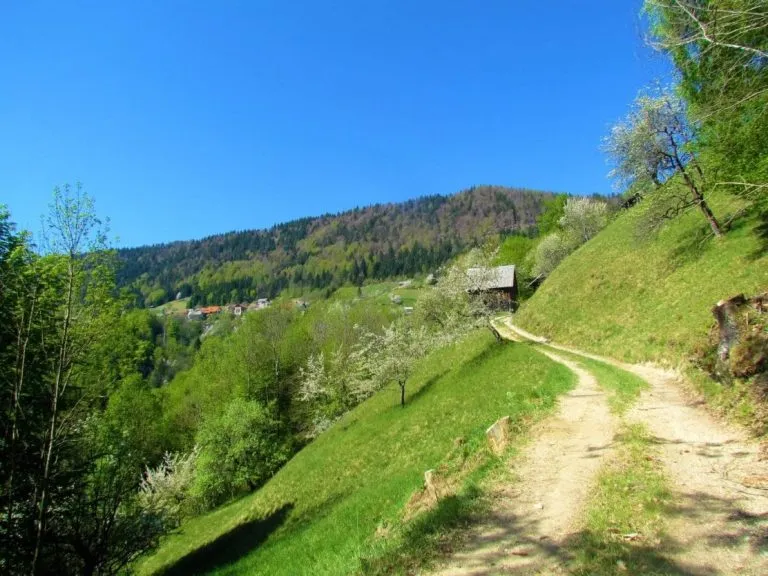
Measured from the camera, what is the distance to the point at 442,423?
69.8 feet

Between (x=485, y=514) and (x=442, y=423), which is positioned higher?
(x=485, y=514)

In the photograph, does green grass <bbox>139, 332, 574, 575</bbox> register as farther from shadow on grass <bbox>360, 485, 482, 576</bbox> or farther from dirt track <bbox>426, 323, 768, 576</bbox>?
dirt track <bbox>426, 323, 768, 576</bbox>

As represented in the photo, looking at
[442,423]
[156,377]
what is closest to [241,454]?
[442,423]

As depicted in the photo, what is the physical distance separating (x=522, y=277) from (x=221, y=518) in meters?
69.3

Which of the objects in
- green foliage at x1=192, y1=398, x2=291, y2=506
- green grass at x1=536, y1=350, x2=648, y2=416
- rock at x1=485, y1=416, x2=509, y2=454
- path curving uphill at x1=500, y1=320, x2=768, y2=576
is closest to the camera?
path curving uphill at x1=500, y1=320, x2=768, y2=576

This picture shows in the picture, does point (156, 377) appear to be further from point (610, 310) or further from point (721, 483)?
point (721, 483)

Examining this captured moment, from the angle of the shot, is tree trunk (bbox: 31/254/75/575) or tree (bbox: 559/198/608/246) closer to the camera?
tree trunk (bbox: 31/254/75/575)

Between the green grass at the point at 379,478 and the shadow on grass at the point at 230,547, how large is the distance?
0.10 metres

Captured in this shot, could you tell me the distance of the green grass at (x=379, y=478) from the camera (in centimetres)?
946

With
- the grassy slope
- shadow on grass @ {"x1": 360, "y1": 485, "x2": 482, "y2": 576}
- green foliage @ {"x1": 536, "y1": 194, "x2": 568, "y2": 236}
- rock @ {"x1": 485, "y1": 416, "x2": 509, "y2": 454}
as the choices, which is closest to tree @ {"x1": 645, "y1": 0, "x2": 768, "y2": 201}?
the grassy slope

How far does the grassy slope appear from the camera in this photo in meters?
21.3

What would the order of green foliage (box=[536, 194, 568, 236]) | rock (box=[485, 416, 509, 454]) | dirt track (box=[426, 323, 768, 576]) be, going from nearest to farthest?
1. dirt track (box=[426, 323, 768, 576])
2. rock (box=[485, 416, 509, 454])
3. green foliage (box=[536, 194, 568, 236])

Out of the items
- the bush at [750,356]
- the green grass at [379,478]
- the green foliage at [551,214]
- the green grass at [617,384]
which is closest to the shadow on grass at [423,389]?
the green grass at [379,478]

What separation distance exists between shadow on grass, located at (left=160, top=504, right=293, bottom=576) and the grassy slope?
67.7 ft
